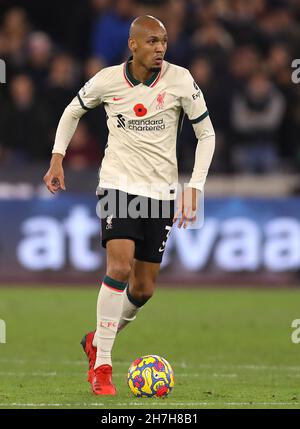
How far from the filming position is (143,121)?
27.1 ft

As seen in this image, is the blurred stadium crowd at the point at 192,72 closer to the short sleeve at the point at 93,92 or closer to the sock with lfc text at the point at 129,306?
the sock with lfc text at the point at 129,306

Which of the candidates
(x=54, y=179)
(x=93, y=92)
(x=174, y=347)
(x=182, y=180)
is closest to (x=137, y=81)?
(x=93, y=92)

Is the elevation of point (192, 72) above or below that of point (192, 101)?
above

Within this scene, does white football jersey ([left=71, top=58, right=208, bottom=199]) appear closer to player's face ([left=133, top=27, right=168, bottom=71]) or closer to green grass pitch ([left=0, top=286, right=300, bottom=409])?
player's face ([left=133, top=27, right=168, bottom=71])

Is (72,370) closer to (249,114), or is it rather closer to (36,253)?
(36,253)

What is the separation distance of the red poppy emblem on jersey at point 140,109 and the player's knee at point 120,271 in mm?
1042

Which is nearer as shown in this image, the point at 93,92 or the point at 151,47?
the point at 151,47

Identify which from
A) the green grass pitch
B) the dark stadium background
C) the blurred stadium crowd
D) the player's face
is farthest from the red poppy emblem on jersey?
the blurred stadium crowd

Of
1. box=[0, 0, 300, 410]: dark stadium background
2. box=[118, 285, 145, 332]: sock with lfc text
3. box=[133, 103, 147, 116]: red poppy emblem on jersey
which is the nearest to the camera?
box=[133, 103, 147, 116]: red poppy emblem on jersey

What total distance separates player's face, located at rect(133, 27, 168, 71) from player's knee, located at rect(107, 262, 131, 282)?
134 centimetres

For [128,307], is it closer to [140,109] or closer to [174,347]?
[140,109]

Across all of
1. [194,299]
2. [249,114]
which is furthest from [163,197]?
[249,114]

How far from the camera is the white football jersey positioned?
826 cm

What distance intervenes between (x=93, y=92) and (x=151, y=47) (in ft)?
1.70
